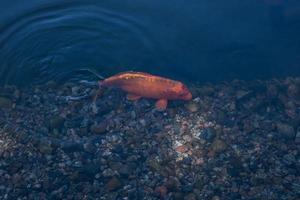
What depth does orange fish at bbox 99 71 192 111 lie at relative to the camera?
272 inches

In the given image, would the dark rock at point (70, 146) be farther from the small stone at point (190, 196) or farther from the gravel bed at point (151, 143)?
the small stone at point (190, 196)

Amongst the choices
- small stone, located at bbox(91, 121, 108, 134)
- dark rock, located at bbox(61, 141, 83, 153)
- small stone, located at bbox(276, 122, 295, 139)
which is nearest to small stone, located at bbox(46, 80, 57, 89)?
small stone, located at bbox(91, 121, 108, 134)

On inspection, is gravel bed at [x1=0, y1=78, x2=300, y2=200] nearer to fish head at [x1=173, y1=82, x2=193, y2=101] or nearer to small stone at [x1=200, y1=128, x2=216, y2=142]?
small stone at [x1=200, y1=128, x2=216, y2=142]

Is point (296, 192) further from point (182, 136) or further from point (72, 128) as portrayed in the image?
point (72, 128)

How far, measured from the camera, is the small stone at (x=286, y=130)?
6906mm

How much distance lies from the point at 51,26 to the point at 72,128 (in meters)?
2.30

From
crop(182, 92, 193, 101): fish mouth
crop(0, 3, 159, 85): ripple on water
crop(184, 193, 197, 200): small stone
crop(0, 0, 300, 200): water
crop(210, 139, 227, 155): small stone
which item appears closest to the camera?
crop(184, 193, 197, 200): small stone

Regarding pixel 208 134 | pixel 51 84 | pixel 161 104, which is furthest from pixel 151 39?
pixel 208 134

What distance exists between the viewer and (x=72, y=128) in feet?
22.0

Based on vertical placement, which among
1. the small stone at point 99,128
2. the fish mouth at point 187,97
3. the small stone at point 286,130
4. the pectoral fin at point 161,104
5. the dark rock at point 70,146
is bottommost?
the small stone at point 286,130

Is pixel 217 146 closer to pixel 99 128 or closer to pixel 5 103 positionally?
pixel 99 128

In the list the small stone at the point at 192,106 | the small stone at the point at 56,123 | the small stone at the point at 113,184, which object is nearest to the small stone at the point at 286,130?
the small stone at the point at 192,106

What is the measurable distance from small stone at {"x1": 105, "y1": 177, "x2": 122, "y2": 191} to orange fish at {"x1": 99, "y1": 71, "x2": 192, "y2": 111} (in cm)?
160

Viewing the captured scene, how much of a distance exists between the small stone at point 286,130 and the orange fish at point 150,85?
1662 millimetres
